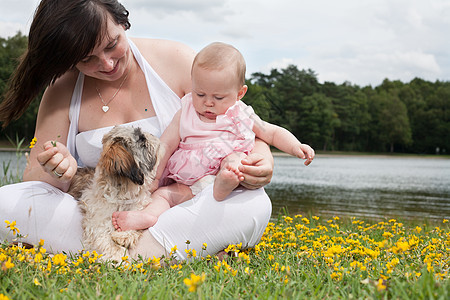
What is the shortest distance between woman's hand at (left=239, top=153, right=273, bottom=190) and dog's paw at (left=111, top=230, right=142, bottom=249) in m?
0.98

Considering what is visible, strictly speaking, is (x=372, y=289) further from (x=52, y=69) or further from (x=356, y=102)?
(x=356, y=102)

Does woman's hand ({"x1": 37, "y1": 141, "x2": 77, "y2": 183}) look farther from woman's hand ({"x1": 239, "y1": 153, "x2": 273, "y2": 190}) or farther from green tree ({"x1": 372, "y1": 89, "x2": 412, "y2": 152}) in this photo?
green tree ({"x1": 372, "y1": 89, "x2": 412, "y2": 152})

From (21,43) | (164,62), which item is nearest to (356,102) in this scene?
(21,43)

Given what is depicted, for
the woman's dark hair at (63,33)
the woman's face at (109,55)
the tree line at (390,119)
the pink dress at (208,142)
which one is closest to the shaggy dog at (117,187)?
the pink dress at (208,142)

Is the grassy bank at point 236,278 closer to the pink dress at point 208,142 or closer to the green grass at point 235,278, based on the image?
the green grass at point 235,278

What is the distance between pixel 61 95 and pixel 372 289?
11.3 ft

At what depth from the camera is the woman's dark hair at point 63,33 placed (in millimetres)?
3418

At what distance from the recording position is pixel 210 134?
3.73m

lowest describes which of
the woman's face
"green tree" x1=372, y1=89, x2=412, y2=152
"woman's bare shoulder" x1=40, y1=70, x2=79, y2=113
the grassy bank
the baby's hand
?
the grassy bank

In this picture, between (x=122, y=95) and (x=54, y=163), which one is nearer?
(x=54, y=163)

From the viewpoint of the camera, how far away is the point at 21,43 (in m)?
51.4

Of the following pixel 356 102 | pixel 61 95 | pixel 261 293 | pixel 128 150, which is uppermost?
pixel 356 102

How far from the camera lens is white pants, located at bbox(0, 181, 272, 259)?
132 inches

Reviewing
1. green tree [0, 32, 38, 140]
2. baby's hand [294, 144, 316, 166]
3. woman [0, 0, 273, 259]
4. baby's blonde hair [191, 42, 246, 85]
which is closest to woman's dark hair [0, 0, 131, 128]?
woman [0, 0, 273, 259]
